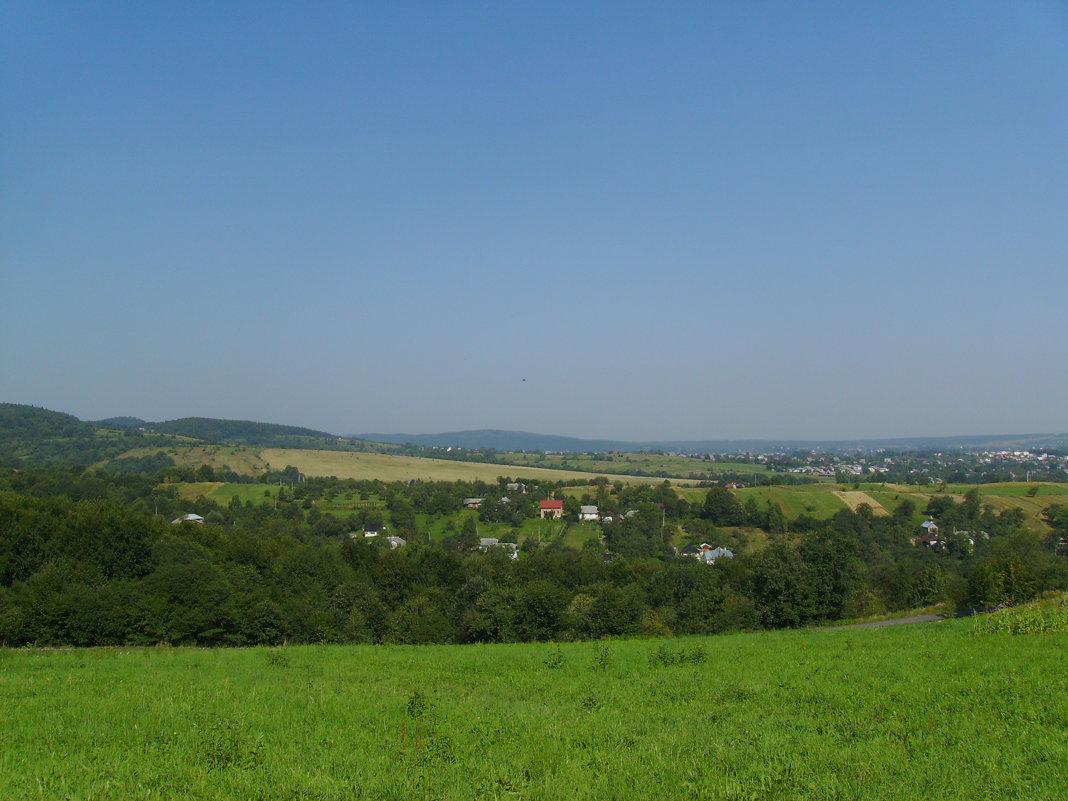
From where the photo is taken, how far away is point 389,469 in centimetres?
14538

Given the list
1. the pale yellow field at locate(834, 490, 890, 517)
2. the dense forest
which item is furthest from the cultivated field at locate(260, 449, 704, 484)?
the dense forest

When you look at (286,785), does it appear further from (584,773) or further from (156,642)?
(156,642)

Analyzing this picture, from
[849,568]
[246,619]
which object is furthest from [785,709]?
[849,568]

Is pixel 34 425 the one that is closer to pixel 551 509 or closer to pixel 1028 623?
pixel 551 509

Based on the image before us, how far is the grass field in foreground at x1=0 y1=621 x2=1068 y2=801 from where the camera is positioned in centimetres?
698

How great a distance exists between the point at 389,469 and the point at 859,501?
94.9 metres

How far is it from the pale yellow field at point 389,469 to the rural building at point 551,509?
31.2m

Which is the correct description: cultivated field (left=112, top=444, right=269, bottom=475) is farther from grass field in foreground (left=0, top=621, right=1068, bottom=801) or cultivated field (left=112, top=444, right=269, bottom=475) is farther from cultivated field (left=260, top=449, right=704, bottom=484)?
grass field in foreground (left=0, top=621, right=1068, bottom=801)

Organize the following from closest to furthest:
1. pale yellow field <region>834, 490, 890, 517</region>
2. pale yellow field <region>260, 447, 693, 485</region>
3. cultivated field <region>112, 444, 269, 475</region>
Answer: pale yellow field <region>834, 490, 890, 517</region>, cultivated field <region>112, 444, 269, 475</region>, pale yellow field <region>260, 447, 693, 485</region>

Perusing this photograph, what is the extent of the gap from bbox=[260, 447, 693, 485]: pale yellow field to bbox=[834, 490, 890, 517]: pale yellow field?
39282 mm

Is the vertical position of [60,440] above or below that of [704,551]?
above

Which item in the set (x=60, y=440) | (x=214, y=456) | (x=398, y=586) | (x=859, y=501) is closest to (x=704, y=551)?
(x=859, y=501)

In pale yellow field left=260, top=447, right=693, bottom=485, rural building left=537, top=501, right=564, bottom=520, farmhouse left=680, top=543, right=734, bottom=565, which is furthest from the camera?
pale yellow field left=260, top=447, right=693, bottom=485

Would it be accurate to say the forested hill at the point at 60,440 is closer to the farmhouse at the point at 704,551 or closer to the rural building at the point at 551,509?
the rural building at the point at 551,509
